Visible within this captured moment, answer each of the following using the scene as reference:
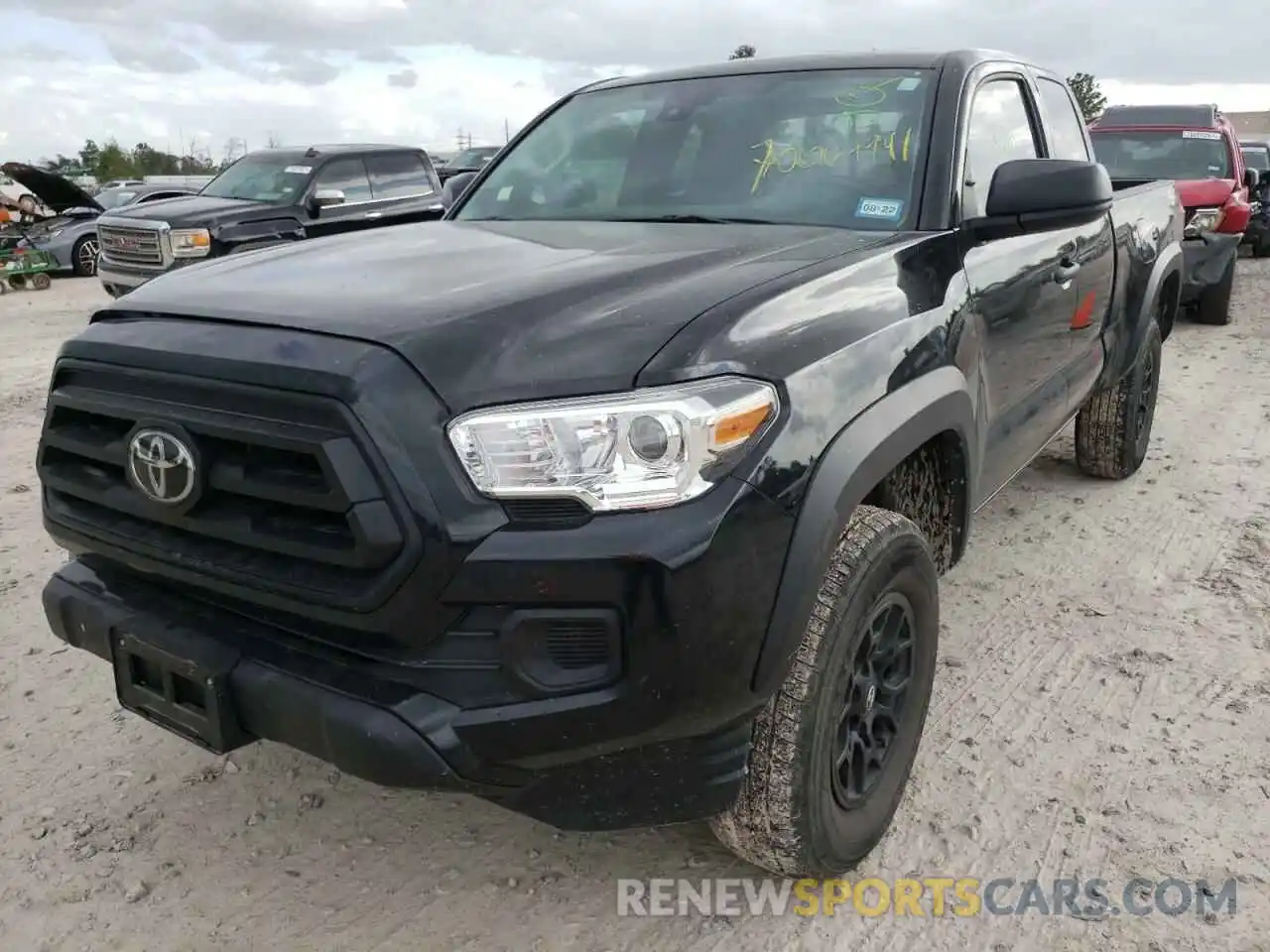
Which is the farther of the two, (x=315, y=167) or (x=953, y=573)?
(x=315, y=167)

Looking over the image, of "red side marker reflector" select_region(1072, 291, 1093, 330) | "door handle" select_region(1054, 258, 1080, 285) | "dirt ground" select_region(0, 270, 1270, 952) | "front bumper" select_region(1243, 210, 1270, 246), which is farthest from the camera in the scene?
"front bumper" select_region(1243, 210, 1270, 246)

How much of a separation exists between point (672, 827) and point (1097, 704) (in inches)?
55.8

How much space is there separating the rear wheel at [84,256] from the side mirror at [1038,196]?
1465 cm

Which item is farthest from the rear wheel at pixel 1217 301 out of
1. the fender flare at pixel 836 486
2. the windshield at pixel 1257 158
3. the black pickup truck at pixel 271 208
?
the fender flare at pixel 836 486

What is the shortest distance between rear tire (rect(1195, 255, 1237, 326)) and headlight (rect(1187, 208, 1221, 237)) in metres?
0.60

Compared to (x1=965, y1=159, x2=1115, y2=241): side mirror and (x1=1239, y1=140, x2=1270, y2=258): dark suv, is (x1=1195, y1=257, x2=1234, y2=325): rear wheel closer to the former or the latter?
(x1=1239, y1=140, x2=1270, y2=258): dark suv

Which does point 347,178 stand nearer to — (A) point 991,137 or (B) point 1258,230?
(A) point 991,137

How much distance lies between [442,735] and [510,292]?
0.87 metres

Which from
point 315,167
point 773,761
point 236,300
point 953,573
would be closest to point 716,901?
point 773,761

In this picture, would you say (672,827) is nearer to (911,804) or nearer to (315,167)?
(911,804)

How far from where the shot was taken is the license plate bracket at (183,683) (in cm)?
197

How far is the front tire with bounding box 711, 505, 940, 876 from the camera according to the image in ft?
6.81

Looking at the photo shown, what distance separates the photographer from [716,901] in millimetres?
2377

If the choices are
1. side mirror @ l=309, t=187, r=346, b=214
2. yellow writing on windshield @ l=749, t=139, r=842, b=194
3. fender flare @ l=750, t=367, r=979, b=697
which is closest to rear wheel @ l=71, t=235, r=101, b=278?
side mirror @ l=309, t=187, r=346, b=214
